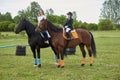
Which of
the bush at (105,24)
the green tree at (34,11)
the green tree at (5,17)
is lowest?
the bush at (105,24)

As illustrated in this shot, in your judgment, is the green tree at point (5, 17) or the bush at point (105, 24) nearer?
the green tree at point (5, 17)

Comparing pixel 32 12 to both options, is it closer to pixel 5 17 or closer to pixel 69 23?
pixel 5 17

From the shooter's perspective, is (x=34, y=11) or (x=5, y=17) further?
(x=5, y=17)

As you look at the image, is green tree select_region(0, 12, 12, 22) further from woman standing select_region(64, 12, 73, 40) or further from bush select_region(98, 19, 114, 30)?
woman standing select_region(64, 12, 73, 40)

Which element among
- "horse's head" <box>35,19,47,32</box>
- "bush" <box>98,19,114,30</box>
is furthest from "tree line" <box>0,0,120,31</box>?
"horse's head" <box>35,19,47,32</box>

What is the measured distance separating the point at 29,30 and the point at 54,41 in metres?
1.30

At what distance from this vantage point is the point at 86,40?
14.1m

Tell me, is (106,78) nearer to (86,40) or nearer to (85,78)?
(85,78)

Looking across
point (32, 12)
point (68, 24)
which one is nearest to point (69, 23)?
point (68, 24)

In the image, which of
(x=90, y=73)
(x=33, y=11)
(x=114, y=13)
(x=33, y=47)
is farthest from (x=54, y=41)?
(x=114, y=13)

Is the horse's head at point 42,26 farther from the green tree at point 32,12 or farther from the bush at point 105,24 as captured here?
the bush at point 105,24

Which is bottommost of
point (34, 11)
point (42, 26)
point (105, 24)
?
point (105, 24)

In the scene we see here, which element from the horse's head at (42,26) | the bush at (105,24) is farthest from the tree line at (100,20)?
the horse's head at (42,26)

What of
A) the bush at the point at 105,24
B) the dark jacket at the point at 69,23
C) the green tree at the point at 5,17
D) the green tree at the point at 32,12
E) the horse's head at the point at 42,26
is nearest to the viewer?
the horse's head at the point at 42,26
